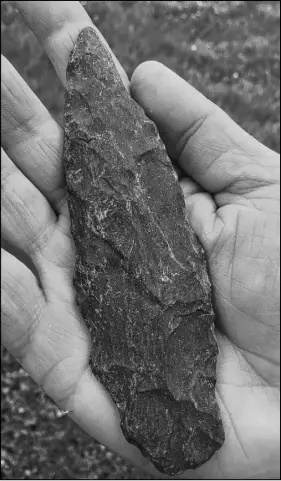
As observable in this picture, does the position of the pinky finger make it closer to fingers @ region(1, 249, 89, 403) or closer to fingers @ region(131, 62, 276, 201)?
fingers @ region(1, 249, 89, 403)

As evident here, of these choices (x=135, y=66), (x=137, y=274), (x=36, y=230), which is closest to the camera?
(x=137, y=274)

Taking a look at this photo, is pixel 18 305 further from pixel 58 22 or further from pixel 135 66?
pixel 135 66

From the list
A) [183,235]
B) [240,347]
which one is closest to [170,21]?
[183,235]

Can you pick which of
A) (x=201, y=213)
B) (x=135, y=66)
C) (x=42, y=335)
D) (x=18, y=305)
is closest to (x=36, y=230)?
(x=18, y=305)

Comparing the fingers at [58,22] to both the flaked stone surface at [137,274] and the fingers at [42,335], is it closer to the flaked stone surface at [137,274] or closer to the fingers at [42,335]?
the flaked stone surface at [137,274]

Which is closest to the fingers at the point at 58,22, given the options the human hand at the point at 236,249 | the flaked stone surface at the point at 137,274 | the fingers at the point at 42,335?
the flaked stone surface at the point at 137,274

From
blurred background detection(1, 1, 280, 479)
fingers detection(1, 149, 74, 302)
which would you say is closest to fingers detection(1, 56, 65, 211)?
fingers detection(1, 149, 74, 302)

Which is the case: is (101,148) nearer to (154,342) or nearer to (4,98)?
(4,98)
